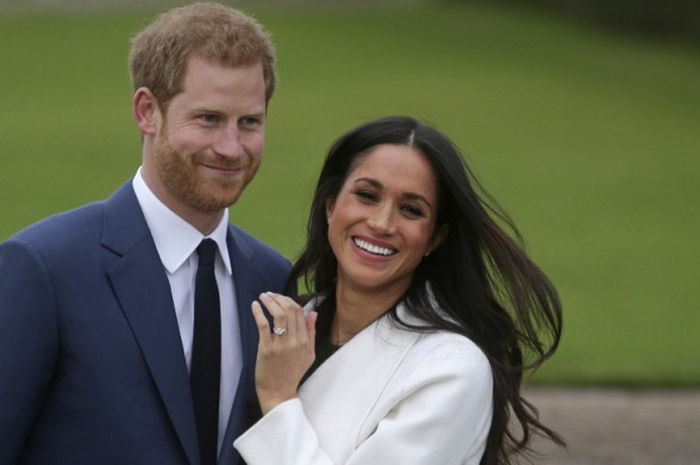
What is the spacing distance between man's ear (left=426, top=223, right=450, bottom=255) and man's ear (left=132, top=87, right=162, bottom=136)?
84 centimetres

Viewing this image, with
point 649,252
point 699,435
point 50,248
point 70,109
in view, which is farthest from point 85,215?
point 70,109

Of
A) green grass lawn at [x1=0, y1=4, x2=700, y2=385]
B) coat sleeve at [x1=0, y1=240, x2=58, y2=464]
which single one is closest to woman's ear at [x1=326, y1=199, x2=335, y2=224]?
coat sleeve at [x1=0, y1=240, x2=58, y2=464]

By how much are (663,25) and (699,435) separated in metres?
22.8

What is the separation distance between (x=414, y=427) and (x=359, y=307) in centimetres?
48

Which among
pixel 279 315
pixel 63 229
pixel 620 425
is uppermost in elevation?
pixel 63 229

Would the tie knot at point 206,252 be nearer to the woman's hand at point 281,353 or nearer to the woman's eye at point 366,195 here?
the woman's hand at point 281,353

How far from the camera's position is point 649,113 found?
2472 centimetres

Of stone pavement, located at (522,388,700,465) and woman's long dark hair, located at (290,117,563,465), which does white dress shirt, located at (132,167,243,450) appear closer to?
woman's long dark hair, located at (290,117,563,465)

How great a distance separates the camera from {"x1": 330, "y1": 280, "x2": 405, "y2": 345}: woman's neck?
4281 millimetres

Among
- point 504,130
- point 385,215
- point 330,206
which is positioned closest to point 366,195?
point 385,215

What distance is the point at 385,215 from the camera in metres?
4.11

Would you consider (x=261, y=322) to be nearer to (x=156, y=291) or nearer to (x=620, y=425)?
(x=156, y=291)

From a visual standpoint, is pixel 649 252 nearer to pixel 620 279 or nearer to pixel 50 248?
pixel 620 279

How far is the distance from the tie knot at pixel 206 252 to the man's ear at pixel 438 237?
62 cm
